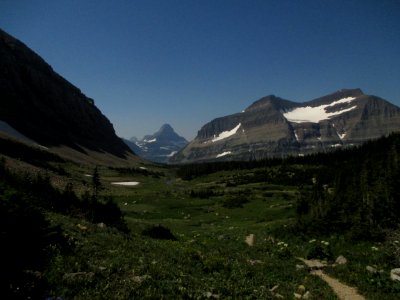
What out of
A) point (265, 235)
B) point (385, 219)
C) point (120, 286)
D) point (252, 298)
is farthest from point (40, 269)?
point (265, 235)

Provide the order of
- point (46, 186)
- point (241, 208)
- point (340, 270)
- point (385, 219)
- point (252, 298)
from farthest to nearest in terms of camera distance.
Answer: point (241, 208) < point (46, 186) < point (385, 219) < point (340, 270) < point (252, 298)

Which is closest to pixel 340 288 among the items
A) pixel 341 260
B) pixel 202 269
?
pixel 341 260

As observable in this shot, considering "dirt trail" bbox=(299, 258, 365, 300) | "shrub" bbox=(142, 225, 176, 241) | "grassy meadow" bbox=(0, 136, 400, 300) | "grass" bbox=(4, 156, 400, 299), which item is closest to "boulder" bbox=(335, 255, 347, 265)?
"grassy meadow" bbox=(0, 136, 400, 300)

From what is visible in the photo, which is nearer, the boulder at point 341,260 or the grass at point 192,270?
the grass at point 192,270

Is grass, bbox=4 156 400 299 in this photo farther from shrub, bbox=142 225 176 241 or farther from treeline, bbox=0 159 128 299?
shrub, bbox=142 225 176 241

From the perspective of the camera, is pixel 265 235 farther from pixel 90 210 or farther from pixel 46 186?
pixel 46 186

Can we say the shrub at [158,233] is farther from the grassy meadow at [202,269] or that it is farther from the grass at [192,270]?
the grass at [192,270]

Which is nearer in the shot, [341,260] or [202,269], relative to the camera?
[202,269]

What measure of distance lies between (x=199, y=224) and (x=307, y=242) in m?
28.2

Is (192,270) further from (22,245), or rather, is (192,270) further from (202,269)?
(22,245)

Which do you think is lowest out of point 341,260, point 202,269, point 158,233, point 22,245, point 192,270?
point 341,260

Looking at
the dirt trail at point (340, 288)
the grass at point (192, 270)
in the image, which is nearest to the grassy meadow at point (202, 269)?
the grass at point (192, 270)

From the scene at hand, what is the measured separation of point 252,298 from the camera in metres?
14.5

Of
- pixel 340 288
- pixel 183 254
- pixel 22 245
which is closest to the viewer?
pixel 22 245
